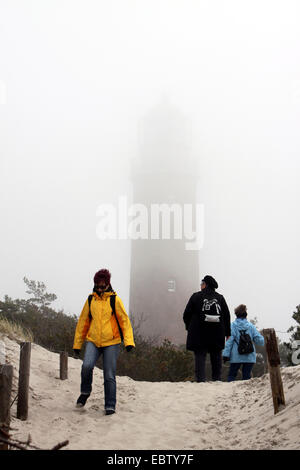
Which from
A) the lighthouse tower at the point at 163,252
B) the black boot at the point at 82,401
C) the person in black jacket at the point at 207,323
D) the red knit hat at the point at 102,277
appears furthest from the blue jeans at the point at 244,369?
the lighthouse tower at the point at 163,252

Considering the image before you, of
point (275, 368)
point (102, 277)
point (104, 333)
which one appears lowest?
point (275, 368)

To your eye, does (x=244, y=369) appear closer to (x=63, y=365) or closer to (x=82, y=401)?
(x=63, y=365)

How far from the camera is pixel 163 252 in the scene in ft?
85.9

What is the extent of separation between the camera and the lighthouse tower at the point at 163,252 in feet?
83.1

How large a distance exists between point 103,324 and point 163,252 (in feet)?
67.1

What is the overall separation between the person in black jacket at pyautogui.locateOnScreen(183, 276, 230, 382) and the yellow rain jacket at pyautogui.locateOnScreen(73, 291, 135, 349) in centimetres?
226

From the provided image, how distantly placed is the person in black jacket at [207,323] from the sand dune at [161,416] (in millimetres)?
722

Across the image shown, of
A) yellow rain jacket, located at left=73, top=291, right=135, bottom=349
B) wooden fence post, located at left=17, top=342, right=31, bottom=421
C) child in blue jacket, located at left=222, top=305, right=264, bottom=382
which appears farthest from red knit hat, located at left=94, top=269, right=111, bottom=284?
child in blue jacket, located at left=222, top=305, right=264, bottom=382

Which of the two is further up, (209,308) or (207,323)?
(209,308)

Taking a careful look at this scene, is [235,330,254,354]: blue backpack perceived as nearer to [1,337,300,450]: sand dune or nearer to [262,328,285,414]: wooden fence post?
[1,337,300,450]: sand dune

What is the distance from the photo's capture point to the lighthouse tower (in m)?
25.3

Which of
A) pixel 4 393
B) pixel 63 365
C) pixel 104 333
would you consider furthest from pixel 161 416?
pixel 4 393

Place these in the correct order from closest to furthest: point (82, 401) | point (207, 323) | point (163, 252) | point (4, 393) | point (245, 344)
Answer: point (4, 393) → point (82, 401) → point (207, 323) → point (245, 344) → point (163, 252)

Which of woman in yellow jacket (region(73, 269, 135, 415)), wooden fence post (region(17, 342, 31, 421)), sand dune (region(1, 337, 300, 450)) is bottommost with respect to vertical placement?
sand dune (region(1, 337, 300, 450))
